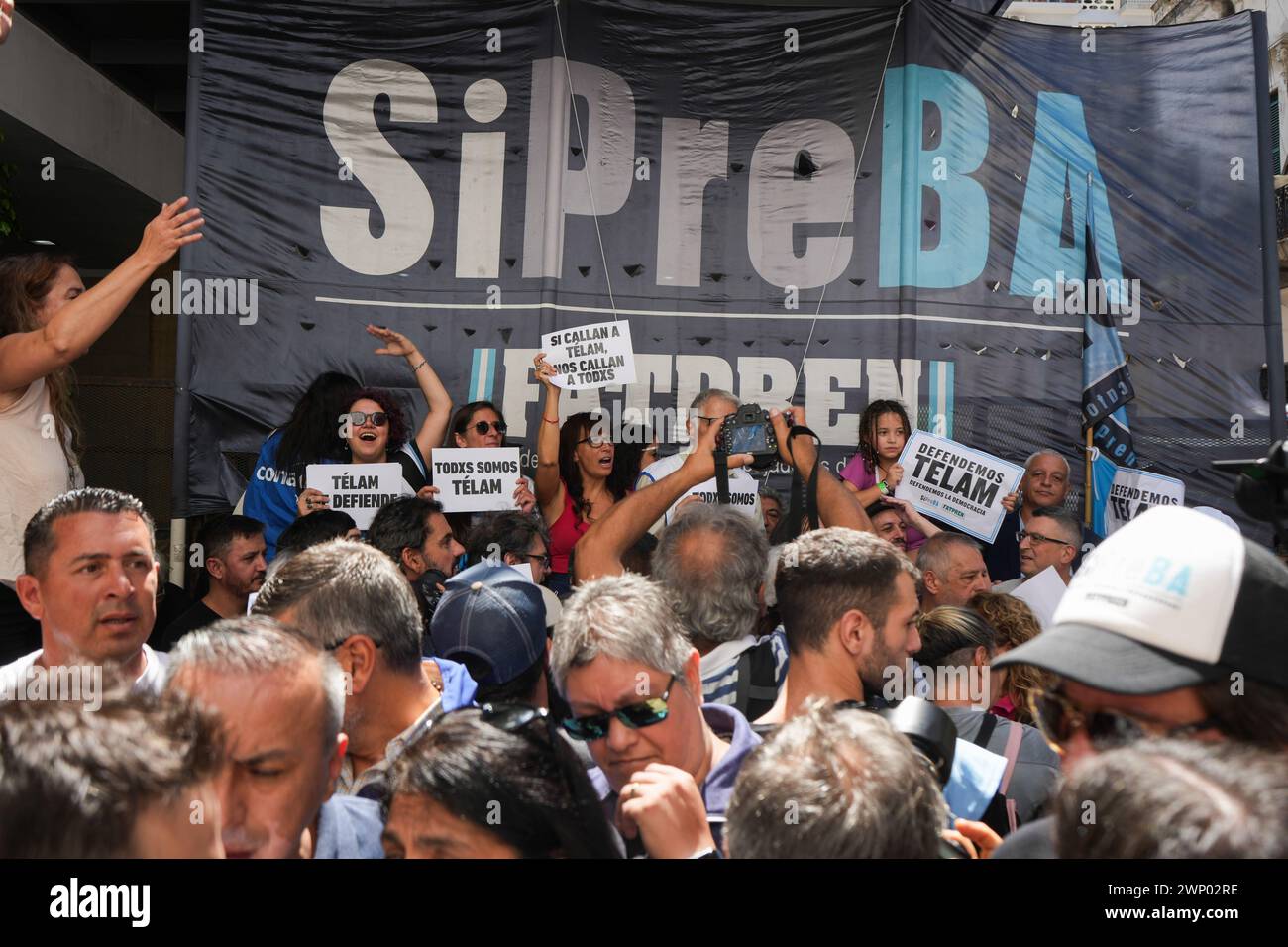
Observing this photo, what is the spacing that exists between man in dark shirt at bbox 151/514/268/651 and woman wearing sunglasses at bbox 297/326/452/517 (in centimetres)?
53

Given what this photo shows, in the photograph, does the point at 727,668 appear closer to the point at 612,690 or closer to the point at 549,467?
the point at 612,690

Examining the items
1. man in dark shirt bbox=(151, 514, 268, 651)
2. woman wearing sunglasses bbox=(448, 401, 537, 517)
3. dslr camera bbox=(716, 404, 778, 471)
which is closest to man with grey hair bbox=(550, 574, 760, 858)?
dslr camera bbox=(716, 404, 778, 471)

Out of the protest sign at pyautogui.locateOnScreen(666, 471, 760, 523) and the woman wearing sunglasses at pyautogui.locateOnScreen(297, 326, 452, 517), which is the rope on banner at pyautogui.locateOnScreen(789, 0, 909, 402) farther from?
the woman wearing sunglasses at pyautogui.locateOnScreen(297, 326, 452, 517)

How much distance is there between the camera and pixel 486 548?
507 cm

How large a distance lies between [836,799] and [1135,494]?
660 centimetres

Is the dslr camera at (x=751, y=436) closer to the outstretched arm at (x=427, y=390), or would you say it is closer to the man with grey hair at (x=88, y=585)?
the outstretched arm at (x=427, y=390)

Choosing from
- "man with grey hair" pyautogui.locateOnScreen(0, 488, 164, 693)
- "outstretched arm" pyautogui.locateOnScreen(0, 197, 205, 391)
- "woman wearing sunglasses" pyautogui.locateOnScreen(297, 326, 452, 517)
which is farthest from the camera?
"woman wearing sunglasses" pyautogui.locateOnScreen(297, 326, 452, 517)

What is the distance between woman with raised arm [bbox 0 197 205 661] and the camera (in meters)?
4.42

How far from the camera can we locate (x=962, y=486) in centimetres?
671

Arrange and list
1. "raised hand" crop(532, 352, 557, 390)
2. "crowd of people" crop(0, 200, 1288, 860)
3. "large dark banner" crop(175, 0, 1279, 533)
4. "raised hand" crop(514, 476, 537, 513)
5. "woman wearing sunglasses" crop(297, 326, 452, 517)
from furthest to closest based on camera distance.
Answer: "large dark banner" crop(175, 0, 1279, 533) < "raised hand" crop(532, 352, 557, 390) < "woman wearing sunglasses" crop(297, 326, 452, 517) < "raised hand" crop(514, 476, 537, 513) < "crowd of people" crop(0, 200, 1288, 860)

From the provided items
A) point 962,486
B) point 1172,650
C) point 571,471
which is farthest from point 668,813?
point 962,486

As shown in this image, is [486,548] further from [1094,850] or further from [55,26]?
[55,26]

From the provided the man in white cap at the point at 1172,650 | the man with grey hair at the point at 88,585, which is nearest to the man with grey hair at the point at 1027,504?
the man with grey hair at the point at 88,585
